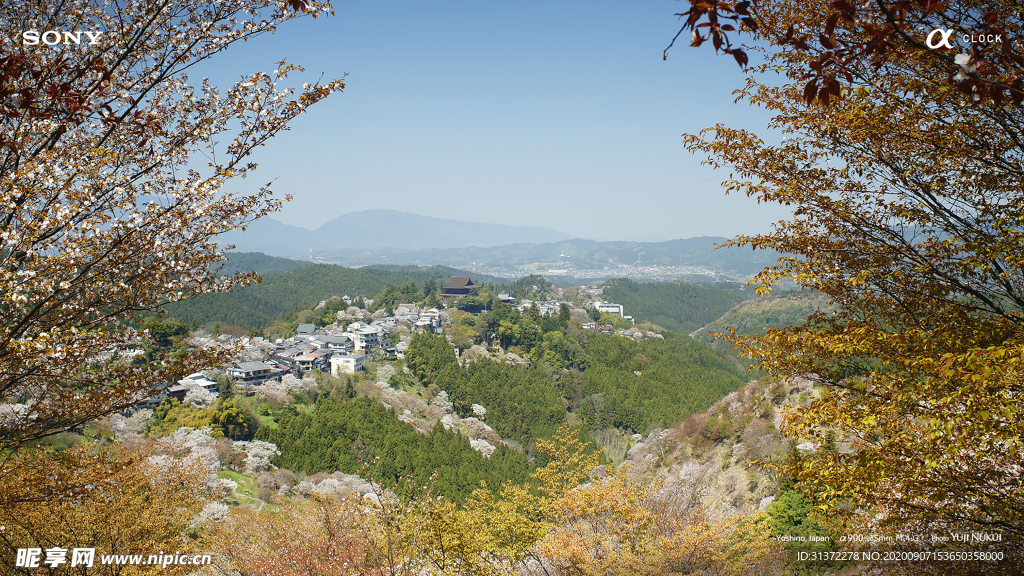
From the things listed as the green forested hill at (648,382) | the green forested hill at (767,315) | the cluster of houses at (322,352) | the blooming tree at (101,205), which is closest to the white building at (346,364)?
the cluster of houses at (322,352)

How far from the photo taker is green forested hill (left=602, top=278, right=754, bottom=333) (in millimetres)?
91062

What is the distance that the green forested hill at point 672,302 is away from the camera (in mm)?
91062

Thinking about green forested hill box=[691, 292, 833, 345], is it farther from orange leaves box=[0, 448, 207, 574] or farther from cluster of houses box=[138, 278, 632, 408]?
orange leaves box=[0, 448, 207, 574]

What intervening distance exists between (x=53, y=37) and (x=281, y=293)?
7902cm

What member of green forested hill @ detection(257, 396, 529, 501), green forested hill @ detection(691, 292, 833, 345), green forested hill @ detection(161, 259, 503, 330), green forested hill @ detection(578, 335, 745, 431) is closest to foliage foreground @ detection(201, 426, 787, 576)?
green forested hill @ detection(257, 396, 529, 501)

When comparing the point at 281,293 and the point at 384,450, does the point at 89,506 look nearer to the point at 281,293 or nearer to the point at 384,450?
the point at 384,450

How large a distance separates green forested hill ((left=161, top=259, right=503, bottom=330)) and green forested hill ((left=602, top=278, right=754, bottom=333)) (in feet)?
118

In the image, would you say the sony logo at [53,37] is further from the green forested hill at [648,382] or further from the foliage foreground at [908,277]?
the green forested hill at [648,382]

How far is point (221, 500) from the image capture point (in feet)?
46.5

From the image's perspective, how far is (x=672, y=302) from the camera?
3883 inches

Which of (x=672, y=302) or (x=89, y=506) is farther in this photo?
(x=672, y=302)

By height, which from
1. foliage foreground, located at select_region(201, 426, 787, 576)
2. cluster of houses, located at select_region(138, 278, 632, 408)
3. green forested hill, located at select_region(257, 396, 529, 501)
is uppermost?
foliage foreground, located at select_region(201, 426, 787, 576)

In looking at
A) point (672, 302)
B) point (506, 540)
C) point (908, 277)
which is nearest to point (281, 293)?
point (672, 302)

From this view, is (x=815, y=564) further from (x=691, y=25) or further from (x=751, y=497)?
(x=691, y=25)
